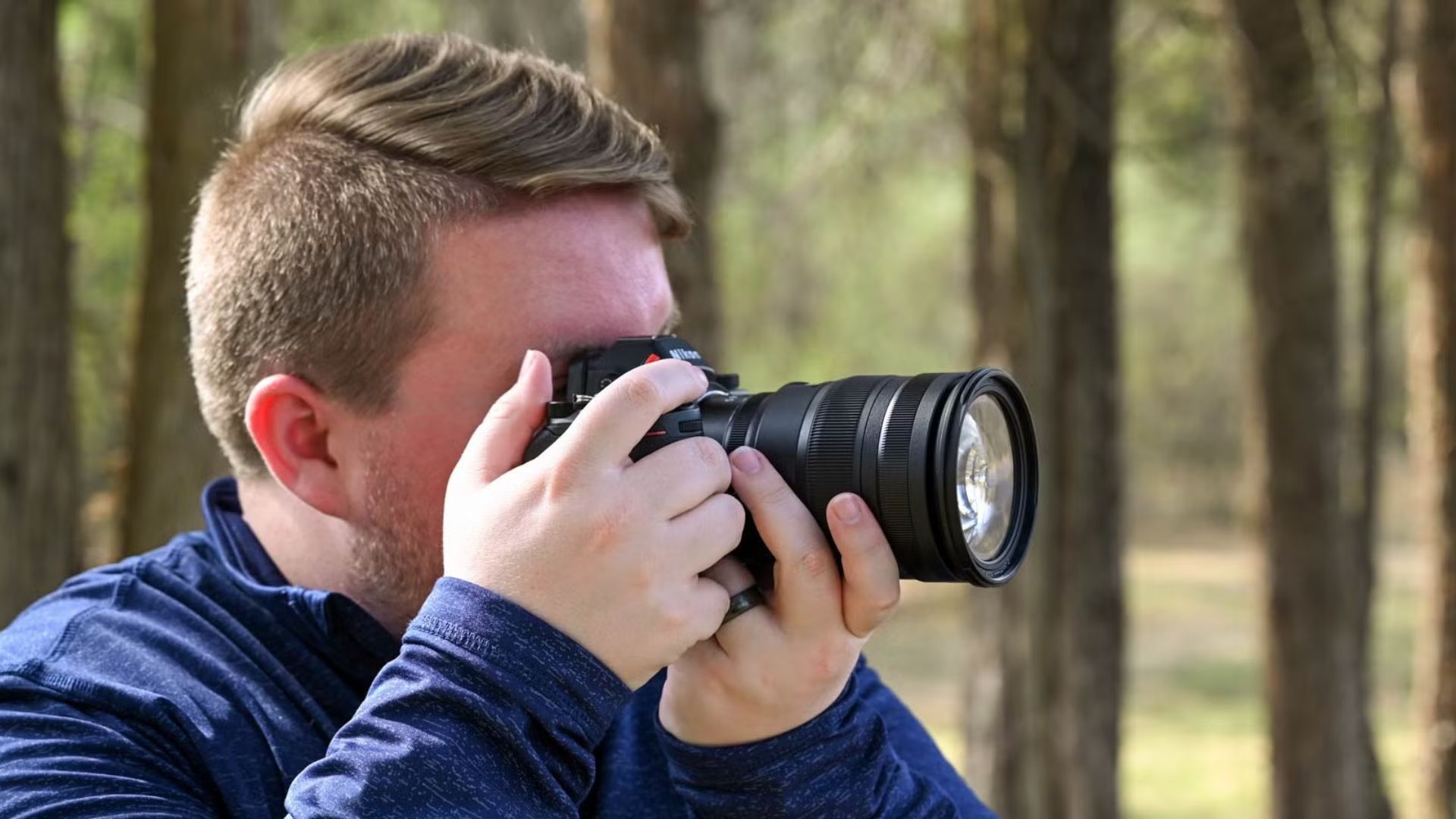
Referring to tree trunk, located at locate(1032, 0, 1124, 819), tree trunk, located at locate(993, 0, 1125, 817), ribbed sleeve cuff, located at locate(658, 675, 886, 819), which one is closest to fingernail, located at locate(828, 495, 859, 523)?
ribbed sleeve cuff, located at locate(658, 675, 886, 819)

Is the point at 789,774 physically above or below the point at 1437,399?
below

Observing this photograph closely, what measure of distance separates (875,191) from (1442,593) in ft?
12.9

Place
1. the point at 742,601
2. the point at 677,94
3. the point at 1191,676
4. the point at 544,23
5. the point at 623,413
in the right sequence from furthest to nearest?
the point at 1191,676, the point at 544,23, the point at 677,94, the point at 742,601, the point at 623,413

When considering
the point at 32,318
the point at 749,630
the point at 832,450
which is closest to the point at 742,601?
the point at 749,630

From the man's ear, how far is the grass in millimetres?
4735

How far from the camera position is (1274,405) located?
529 cm

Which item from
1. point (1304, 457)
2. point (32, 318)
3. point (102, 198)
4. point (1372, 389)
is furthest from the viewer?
point (102, 198)

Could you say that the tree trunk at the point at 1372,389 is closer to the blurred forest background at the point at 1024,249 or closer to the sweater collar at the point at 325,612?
the blurred forest background at the point at 1024,249

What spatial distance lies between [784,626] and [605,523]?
26 cm

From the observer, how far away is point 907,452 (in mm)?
1271

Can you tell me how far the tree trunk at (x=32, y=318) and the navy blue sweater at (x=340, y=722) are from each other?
1.06 metres

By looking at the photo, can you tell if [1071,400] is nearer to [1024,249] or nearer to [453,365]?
[1024,249]

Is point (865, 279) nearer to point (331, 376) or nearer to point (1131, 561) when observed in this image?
point (1131, 561)

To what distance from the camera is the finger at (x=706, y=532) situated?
1.21m
